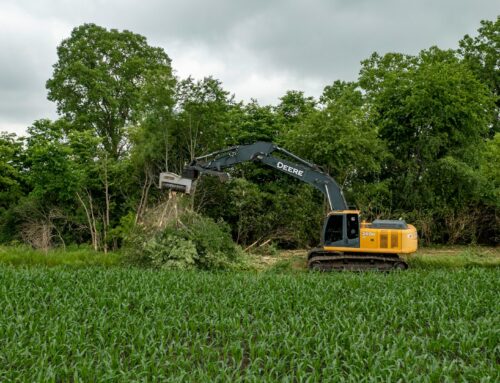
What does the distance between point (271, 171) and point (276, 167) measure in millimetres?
5518

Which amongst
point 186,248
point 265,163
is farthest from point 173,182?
point 265,163

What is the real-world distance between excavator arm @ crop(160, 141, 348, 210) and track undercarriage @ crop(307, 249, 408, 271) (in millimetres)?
1380

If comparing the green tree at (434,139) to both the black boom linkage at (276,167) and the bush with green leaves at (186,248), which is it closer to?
the black boom linkage at (276,167)

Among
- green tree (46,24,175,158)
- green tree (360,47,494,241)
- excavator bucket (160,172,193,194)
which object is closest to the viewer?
excavator bucket (160,172,193,194)

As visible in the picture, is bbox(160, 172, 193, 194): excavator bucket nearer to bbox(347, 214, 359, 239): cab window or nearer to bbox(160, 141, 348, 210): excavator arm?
bbox(160, 141, 348, 210): excavator arm

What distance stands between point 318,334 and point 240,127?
13.7 meters

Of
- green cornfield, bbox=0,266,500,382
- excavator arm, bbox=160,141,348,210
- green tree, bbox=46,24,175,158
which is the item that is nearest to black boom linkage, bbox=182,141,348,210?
excavator arm, bbox=160,141,348,210

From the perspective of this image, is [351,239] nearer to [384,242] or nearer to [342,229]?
[342,229]

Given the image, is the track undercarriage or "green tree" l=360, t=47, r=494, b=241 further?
"green tree" l=360, t=47, r=494, b=241

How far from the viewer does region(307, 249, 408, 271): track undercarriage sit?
11764 mm

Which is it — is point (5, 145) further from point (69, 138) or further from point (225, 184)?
point (225, 184)

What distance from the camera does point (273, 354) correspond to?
5.58 m

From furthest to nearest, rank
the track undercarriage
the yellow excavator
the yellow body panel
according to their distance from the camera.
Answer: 1. the track undercarriage
2. the yellow excavator
3. the yellow body panel

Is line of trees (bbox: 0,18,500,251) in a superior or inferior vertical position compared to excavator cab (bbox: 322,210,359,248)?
superior
